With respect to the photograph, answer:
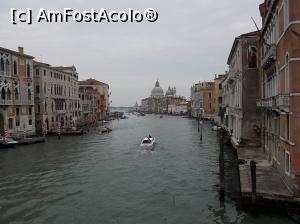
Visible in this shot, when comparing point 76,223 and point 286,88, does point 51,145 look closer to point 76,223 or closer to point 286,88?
point 76,223

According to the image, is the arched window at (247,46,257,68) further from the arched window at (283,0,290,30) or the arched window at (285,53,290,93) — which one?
the arched window at (285,53,290,93)

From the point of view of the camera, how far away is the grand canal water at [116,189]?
44.6 ft

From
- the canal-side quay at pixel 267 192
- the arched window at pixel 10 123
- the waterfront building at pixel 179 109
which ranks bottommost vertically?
the canal-side quay at pixel 267 192

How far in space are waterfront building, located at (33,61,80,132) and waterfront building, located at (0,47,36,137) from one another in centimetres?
379

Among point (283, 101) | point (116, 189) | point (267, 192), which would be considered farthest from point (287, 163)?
point (116, 189)

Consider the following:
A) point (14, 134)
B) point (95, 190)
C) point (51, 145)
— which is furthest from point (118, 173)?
point (14, 134)

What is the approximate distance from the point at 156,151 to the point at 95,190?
13777 mm

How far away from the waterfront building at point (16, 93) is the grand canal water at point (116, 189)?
909 centimetres

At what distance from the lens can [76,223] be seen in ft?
42.2

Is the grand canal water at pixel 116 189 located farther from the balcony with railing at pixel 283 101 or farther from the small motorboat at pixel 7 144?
the balcony with railing at pixel 283 101

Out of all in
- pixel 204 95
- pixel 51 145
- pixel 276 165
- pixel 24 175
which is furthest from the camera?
pixel 204 95

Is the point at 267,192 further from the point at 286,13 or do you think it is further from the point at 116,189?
the point at 116,189

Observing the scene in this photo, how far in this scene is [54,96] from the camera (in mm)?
50406

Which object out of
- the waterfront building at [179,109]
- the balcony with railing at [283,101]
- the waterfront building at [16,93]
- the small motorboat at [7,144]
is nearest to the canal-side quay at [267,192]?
the balcony with railing at [283,101]
